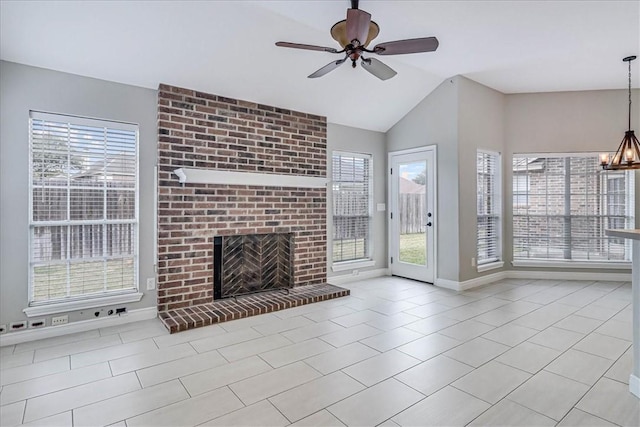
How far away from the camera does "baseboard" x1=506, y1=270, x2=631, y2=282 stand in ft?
17.9

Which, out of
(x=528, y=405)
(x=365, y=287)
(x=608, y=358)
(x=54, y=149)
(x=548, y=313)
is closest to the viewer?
(x=528, y=405)

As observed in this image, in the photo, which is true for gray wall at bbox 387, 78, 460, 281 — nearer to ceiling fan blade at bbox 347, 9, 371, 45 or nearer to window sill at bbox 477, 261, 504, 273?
window sill at bbox 477, 261, 504, 273

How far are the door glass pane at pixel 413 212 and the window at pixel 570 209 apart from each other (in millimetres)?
1716

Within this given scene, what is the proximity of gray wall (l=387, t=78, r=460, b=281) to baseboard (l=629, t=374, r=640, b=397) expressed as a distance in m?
2.65

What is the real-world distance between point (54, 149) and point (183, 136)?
3.94 ft

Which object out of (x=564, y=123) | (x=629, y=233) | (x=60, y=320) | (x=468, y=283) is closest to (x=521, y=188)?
(x=564, y=123)

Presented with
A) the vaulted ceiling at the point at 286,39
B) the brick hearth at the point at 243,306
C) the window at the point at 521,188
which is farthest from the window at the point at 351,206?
the window at the point at 521,188

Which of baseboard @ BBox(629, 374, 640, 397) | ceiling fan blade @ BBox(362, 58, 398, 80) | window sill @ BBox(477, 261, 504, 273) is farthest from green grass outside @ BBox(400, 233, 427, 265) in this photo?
baseboard @ BBox(629, 374, 640, 397)

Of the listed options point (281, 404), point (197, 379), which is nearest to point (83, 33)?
point (197, 379)

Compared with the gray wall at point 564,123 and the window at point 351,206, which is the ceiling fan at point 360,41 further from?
the gray wall at point 564,123

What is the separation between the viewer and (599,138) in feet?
17.9

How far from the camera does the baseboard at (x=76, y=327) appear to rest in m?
3.09

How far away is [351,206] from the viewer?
559cm

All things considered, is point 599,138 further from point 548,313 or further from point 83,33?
point 83,33
